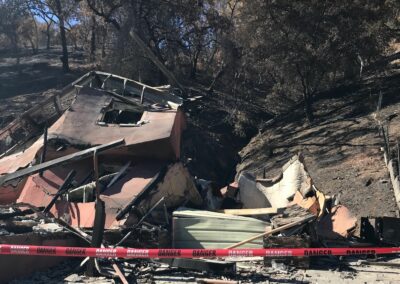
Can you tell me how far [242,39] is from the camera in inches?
885

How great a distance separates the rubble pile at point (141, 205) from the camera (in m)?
7.23

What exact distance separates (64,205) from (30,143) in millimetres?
3211

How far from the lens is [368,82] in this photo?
2530 centimetres

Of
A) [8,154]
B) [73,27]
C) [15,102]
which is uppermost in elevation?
[73,27]

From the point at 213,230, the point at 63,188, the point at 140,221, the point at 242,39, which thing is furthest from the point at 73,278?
the point at 242,39

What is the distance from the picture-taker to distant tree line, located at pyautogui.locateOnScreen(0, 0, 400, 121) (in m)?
20.7

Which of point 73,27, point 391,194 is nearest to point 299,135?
point 391,194

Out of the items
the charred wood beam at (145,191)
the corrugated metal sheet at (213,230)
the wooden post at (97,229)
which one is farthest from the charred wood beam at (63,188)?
the wooden post at (97,229)

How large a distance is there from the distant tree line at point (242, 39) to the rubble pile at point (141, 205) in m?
6.37

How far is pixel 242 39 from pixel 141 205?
15.0 metres

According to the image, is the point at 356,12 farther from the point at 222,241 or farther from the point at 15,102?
the point at 15,102

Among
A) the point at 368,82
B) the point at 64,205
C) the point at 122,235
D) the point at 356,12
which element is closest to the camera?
the point at 122,235

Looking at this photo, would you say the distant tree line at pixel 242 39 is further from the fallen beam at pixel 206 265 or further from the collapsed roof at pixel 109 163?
the fallen beam at pixel 206 265

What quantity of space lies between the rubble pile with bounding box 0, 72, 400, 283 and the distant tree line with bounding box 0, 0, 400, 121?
6373 millimetres
